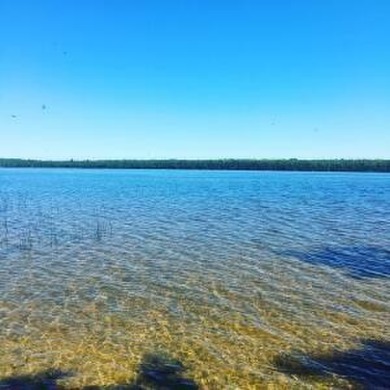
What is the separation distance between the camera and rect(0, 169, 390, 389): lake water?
951cm

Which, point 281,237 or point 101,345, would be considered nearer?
point 101,345

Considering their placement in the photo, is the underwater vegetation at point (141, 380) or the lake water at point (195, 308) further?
the lake water at point (195, 308)

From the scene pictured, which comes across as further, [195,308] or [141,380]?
[195,308]

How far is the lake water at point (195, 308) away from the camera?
9508 mm

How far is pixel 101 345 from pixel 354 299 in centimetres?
792

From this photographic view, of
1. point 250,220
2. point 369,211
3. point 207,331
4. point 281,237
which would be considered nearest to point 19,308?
point 207,331

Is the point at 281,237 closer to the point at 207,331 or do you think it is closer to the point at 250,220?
the point at 250,220

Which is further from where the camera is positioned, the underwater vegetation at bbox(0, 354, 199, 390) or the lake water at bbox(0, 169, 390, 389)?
the lake water at bbox(0, 169, 390, 389)

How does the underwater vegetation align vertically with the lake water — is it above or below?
above

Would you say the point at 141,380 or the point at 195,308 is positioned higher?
the point at 141,380

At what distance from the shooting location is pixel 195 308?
13555 mm

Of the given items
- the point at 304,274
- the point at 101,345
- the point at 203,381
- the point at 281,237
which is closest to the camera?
the point at 203,381

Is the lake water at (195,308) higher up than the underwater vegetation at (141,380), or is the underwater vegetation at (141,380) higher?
the underwater vegetation at (141,380)

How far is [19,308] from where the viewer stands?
13.2m
